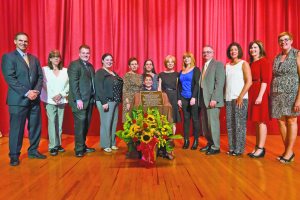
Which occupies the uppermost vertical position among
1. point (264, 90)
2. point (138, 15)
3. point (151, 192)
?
point (138, 15)

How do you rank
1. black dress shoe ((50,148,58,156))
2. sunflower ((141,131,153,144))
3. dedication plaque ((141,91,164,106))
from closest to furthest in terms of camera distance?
1. sunflower ((141,131,153,144))
2. dedication plaque ((141,91,164,106))
3. black dress shoe ((50,148,58,156))

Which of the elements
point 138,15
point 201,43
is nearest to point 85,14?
point 138,15

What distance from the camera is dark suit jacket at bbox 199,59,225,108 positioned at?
3.84m

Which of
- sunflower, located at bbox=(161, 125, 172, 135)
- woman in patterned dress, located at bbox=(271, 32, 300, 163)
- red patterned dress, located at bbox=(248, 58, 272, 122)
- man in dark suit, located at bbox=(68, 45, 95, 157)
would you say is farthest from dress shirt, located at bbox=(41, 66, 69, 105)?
woman in patterned dress, located at bbox=(271, 32, 300, 163)

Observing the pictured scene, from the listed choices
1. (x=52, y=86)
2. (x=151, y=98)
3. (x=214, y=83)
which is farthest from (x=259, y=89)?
(x=52, y=86)

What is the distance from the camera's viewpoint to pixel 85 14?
5461 millimetres

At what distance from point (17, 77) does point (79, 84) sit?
0.76 meters

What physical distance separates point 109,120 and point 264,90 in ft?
6.81

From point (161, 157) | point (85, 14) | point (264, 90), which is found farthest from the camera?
point (85, 14)

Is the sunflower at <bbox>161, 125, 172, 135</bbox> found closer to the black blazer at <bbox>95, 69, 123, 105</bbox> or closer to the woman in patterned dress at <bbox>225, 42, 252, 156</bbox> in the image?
the woman in patterned dress at <bbox>225, 42, 252, 156</bbox>

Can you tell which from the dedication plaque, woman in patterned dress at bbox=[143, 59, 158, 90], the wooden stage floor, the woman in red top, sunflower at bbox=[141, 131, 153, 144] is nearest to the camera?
the wooden stage floor

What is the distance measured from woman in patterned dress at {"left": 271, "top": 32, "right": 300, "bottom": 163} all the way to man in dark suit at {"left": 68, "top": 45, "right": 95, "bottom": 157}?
7.58 ft

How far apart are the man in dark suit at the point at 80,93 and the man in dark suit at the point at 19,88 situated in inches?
17.5

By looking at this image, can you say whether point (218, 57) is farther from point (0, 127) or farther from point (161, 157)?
point (0, 127)
